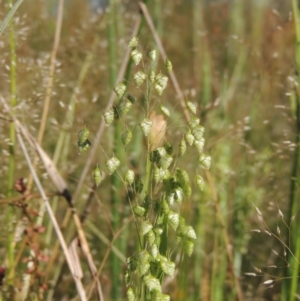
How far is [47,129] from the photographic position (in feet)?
6.53

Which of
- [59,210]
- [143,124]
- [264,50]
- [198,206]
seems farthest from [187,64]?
[143,124]

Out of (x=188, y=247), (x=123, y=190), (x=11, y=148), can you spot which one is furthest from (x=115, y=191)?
(x=188, y=247)

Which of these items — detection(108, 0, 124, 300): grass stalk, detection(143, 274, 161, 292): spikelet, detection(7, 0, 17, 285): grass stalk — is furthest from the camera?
detection(108, 0, 124, 300): grass stalk

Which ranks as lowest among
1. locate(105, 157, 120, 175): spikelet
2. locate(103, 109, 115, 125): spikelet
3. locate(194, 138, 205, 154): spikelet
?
locate(105, 157, 120, 175): spikelet

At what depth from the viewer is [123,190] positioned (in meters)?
1.68

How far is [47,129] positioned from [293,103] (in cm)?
100

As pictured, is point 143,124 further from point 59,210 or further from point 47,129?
point 59,210

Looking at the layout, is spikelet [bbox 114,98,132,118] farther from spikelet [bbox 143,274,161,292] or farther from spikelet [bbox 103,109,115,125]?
spikelet [bbox 143,274,161,292]

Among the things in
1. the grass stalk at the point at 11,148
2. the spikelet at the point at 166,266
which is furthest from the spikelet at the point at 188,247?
the grass stalk at the point at 11,148

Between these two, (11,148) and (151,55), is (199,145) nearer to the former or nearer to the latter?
(151,55)

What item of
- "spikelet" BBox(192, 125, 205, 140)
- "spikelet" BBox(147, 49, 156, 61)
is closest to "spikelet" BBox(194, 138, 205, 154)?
"spikelet" BBox(192, 125, 205, 140)

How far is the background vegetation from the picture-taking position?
1.08 m

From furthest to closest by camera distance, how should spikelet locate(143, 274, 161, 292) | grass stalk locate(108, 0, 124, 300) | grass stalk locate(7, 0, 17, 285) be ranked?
grass stalk locate(108, 0, 124, 300), grass stalk locate(7, 0, 17, 285), spikelet locate(143, 274, 161, 292)

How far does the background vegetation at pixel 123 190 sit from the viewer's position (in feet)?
3.53
